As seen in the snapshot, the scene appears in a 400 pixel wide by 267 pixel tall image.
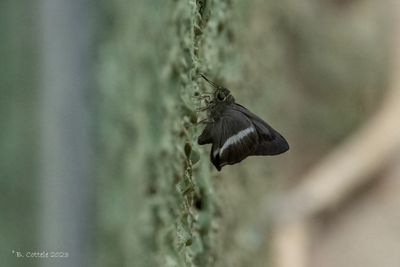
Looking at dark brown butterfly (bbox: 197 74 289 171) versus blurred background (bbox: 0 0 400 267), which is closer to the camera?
blurred background (bbox: 0 0 400 267)

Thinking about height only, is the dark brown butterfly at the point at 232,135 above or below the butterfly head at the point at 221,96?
below

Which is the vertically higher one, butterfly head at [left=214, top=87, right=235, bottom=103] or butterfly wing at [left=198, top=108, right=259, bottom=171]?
butterfly head at [left=214, top=87, right=235, bottom=103]

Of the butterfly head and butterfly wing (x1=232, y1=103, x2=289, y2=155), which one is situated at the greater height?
the butterfly head

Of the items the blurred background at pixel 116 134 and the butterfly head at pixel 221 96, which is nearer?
the blurred background at pixel 116 134

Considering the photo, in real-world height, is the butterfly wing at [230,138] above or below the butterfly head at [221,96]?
below

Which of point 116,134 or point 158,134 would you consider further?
point 158,134

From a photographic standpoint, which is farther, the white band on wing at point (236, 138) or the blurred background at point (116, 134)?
the white band on wing at point (236, 138)

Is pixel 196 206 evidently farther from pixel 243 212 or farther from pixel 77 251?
pixel 243 212
